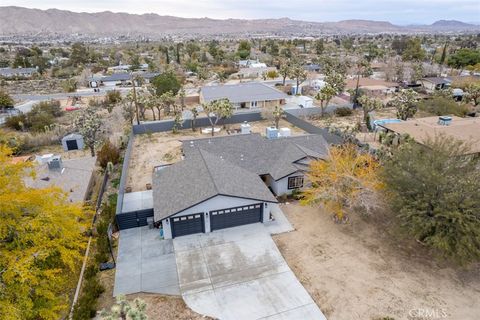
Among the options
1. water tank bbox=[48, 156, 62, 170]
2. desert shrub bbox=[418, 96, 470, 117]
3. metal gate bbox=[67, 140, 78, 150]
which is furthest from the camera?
desert shrub bbox=[418, 96, 470, 117]

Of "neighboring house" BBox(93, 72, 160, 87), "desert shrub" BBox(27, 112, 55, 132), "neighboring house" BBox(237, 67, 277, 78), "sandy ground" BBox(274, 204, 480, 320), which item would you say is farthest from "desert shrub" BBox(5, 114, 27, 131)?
"neighboring house" BBox(237, 67, 277, 78)

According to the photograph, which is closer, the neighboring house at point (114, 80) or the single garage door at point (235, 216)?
the single garage door at point (235, 216)

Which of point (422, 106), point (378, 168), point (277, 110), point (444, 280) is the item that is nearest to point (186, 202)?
point (378, 168)

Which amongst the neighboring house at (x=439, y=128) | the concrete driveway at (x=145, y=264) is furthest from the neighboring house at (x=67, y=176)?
the neighboring house at (x=439, y=128)

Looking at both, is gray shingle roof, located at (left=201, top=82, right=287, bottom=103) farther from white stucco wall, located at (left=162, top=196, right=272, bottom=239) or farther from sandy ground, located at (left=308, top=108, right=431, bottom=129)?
white stucco wall, located at (left=162, top=196, right=272, bottom=239)

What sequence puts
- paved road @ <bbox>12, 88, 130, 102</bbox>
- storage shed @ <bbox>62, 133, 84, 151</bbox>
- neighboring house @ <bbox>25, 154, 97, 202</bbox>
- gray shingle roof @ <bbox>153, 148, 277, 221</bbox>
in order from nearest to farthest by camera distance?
gray shingle roof @ <bbox>153, 148, 277, 221</bbox> < neighboring house @ <bbox>25, 154, 97, 202</bbox> < storage shed @ <bbox>62, 133, 84, 151</bbox> < paved road @ <bbox>12, 88, 130, 102</bbox>

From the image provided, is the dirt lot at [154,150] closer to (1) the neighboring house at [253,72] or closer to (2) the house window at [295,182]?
(2) the house window at [295,182]

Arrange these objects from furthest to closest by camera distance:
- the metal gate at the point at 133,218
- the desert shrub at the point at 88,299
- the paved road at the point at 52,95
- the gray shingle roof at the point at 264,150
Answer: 1. the paved road at the point at 52,95
2. the gray shingle roof at the point at 264,150
3. the metal gate at the point at 133,218
4. the desert shrub at the point at 88,299

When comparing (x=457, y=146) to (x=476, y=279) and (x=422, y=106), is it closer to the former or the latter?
(x=476, y=279)
